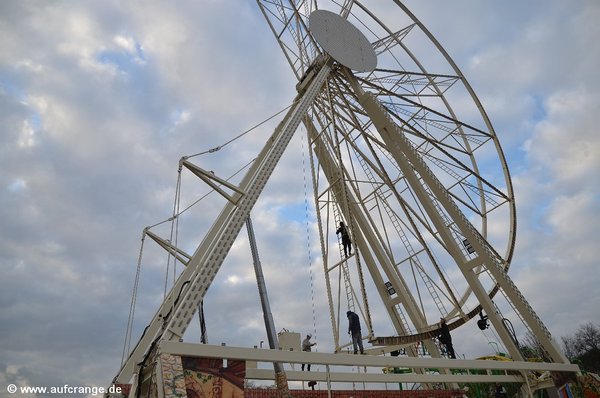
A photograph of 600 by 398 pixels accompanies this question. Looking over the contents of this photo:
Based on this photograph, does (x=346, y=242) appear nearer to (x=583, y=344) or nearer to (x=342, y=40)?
(x=342, y=40)

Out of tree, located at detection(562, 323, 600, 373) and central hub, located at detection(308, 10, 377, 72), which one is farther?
tree, located at detection(562, 323, 600, 373)

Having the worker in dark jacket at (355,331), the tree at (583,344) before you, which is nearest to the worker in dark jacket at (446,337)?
the worker in dark jacket at (355,331)

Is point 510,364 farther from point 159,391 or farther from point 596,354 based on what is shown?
point 596,354

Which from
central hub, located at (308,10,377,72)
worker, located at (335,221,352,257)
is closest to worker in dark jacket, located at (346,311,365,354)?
worker, located at (335,221,352,257)

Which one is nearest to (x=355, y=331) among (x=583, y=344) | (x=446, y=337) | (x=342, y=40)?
(x=446, y=337)

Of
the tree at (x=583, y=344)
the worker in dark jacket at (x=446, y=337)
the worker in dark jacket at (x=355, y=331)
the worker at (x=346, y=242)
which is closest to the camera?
the worker in dark jacket at (x=355, y=331)

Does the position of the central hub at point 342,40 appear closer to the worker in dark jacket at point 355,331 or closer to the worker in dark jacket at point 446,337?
the worker in dark jacket at point 355,331

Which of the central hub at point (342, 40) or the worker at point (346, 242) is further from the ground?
the central hub at point (342, 40)

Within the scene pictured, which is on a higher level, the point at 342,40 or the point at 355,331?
the point at 342,40

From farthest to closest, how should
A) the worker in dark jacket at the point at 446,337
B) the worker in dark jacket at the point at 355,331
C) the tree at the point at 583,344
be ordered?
the tree at the point at 583,344
the worker in dark jacket at the point at 446,337
the worker in dark jacket at the point at 355,331

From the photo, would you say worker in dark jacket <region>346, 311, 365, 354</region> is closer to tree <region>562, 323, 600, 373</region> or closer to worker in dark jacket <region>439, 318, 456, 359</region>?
worker in dark jacket <region>439, 318, 456, 359</region>

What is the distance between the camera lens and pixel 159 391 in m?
5.00

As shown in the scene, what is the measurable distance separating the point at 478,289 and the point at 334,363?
21.2 feet

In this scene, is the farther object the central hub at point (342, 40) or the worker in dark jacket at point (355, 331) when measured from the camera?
the central hub at point (342, 40)
